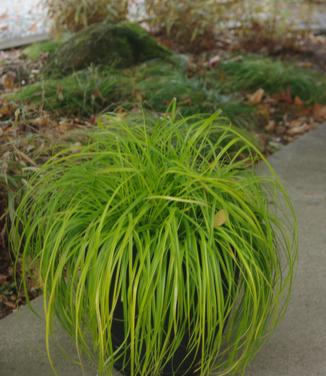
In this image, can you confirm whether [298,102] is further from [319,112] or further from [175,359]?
[175,359]

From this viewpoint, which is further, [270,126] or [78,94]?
[270,126]

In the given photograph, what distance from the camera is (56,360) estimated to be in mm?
2836

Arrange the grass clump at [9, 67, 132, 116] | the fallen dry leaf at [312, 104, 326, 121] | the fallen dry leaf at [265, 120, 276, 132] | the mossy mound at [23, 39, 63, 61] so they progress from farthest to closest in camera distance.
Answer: the mossy mound at [23, 39, 63, 61], the fallen dry leaf at [312, 104, 326, 121], the fallen dry leaf at [265, 120, 276, 132], the grass clump at [9, 67, 132, 116]

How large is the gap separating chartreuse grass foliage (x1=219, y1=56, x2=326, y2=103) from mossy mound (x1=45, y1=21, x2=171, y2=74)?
2.24 ft

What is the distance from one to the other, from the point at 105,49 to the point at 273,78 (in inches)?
58.5

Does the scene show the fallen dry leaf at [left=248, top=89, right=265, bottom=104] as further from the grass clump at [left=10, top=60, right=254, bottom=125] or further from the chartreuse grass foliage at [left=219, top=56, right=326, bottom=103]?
the grass clump at [left=10, top=60, right=254, bottom=125]

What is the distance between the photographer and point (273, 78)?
20.0 feet

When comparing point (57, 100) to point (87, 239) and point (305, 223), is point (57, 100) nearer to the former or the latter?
point (305, 223)

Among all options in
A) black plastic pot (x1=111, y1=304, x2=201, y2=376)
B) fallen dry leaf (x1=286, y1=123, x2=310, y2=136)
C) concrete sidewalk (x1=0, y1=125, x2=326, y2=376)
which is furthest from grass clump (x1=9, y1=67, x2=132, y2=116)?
black plastic pot (x1=111, y1=304, x2=201, y2=376)

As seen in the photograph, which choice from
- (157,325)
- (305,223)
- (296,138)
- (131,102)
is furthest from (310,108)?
(157,325)

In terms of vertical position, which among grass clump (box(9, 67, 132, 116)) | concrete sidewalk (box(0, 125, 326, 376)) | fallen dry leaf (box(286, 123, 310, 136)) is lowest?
fallen dry leaf (box(286, 123, 310, 136))

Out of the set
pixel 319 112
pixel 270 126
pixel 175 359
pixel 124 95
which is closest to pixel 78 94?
pixel 124 95

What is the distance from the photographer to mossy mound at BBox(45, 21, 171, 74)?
5887 mm

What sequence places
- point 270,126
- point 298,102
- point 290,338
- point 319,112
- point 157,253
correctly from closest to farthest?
point 157,253 < point 290,338 < point 270,126 < point 319,112 < point 298,102
